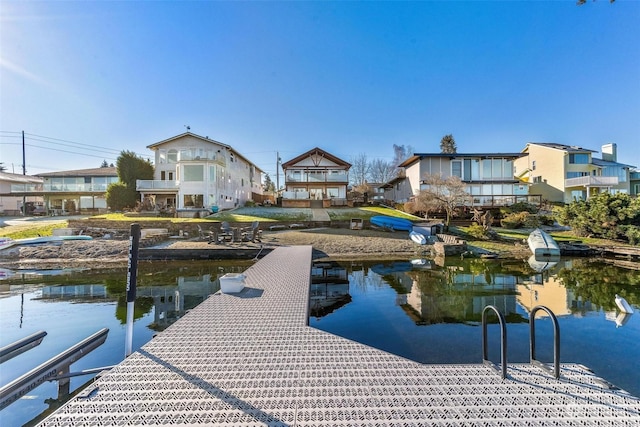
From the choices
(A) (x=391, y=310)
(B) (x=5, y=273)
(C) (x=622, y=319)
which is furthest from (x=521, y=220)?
(B) (x=5, y=273)

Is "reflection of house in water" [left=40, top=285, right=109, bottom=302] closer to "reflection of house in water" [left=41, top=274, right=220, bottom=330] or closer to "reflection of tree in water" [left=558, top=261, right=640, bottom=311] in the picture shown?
"reflection of house in water" [left=41, top=274, right=220, bottom=330]

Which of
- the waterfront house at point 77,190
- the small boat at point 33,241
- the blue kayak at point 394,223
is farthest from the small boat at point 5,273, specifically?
the waterfront house at point 77,190

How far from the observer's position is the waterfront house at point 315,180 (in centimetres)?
3322

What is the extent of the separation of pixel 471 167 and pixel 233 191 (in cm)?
2496

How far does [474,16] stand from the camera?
1393cm

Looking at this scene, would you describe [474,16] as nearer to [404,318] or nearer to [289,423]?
[404,318]

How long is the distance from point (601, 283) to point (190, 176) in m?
28.6

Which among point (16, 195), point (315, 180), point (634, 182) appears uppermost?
point (634, 182)

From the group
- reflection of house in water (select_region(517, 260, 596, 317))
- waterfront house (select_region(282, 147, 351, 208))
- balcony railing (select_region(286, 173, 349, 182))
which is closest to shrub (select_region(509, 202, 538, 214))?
reflection of house in water (select_region(517, 260, 596, 317))

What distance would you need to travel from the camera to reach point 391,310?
25.3ft

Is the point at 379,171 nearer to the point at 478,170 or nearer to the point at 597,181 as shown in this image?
the point at 478,170

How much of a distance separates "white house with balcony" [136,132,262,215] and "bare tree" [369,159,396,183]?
123 feet

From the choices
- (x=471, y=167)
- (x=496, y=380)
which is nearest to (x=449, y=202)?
(x=471, y=167)

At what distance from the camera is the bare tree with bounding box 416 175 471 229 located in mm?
22156
